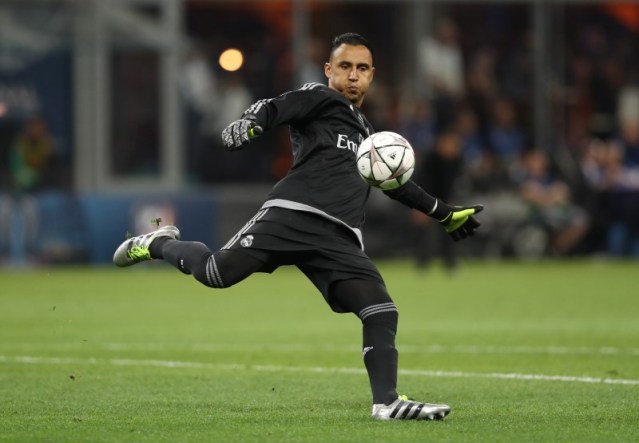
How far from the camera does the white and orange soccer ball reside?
788 centimetres

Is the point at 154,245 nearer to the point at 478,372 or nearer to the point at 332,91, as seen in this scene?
the point at 332,91

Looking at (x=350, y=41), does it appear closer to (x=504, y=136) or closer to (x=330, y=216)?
(x=330, y=216)

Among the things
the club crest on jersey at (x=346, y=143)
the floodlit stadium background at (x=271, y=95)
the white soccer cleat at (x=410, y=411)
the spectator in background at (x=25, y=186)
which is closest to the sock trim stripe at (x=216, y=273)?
the club crest on jersey at (x=346, y=143)

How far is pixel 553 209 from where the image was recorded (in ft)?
90.5

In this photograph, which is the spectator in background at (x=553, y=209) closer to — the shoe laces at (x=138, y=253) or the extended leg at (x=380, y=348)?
the shoe laces at (x=138, y=253)

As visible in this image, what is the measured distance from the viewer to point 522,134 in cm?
3056

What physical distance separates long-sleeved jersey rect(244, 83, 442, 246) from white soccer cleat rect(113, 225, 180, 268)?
0.98 metres

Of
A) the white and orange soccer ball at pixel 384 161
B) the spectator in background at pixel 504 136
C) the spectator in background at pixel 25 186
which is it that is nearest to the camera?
the white and orange soccer ball at pixel 384 161

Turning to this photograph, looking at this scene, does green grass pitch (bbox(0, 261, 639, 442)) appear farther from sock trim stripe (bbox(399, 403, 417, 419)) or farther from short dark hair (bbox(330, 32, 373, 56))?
short dark hair (bbox(330, 32, 373, 56))

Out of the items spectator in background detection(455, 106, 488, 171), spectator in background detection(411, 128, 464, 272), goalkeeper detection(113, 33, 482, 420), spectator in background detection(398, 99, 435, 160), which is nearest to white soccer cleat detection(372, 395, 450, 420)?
goalkeeper detection(113, 33, 482, 420)

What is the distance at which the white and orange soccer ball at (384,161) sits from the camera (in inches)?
310

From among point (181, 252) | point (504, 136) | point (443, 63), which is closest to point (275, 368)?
point (181, 252)

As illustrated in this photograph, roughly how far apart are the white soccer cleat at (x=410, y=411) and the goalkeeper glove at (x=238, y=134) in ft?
5.37

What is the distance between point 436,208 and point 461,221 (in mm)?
197
